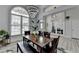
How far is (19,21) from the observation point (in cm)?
219

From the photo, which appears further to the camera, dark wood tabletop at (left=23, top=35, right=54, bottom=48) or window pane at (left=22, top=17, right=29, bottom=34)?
window pane at (left=22, top=17, right=29, bottom=34)

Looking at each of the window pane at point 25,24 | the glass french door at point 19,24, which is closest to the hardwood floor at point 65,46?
the glass french door at point 19,24

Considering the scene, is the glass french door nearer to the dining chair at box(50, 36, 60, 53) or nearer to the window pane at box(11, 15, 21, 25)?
the window pane at box(11, 15, 21, 25)

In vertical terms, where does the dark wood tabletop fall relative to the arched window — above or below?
below

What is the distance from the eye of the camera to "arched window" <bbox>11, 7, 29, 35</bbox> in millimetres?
2105

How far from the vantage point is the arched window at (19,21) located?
6.91 ft

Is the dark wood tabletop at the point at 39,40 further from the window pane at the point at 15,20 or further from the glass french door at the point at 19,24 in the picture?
the window pane at the point at 15,20

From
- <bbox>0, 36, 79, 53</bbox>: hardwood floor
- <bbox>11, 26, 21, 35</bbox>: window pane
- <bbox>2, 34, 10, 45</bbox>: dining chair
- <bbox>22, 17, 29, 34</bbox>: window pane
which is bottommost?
<bbox>0, 36, 79, 53</bbox>: hardwood floor

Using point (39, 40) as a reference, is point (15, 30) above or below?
above

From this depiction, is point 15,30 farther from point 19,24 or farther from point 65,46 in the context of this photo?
point 65,46

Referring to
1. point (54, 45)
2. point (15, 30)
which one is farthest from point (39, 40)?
point (15, 30)

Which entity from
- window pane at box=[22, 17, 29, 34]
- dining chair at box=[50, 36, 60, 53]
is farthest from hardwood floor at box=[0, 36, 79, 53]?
window pane at box=[22, 17, 29, 34]
